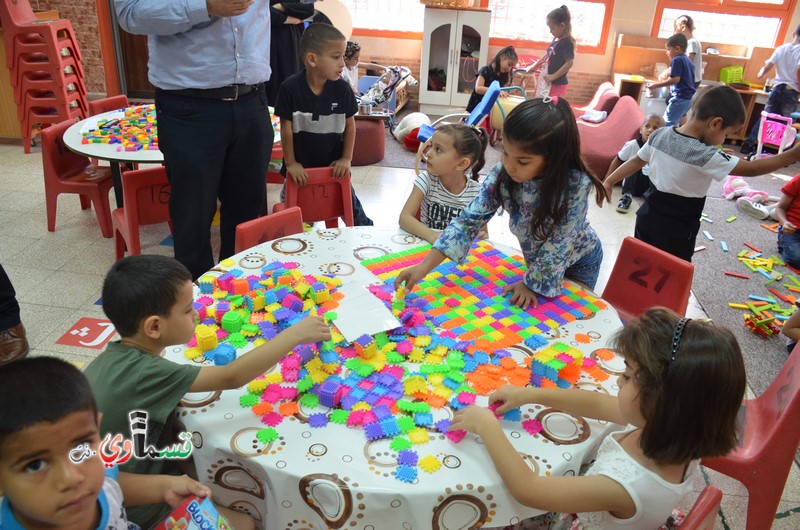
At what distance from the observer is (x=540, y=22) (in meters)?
7.37

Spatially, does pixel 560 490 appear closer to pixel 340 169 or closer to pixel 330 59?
pixel 340 169

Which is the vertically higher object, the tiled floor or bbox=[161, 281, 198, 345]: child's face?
bbox=[161, 281, 198, 345]: child's face

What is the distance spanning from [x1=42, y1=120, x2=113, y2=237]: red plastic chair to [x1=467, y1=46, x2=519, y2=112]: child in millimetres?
→ 3760

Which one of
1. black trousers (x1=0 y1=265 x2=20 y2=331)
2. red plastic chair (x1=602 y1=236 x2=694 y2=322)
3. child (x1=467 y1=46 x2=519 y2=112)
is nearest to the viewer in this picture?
red plastic chair (x1=602 y1=236 x2=694 y2=322)

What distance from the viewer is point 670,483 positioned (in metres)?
1.09

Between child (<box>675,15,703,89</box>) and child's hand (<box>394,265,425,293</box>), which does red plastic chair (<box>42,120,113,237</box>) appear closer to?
child's hand (<box>394,265,425,293</box>)

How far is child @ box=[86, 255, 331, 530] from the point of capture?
117 centimetres

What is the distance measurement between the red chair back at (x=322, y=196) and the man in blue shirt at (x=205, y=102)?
0.23 meters

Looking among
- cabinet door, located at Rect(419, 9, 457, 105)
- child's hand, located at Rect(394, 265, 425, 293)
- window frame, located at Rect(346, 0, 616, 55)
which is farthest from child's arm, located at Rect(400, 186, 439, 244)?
window frame, located at Rect(346, 0, 616, 55)

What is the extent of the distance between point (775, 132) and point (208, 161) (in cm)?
582

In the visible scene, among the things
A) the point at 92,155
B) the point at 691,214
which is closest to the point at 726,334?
the point at 691,214

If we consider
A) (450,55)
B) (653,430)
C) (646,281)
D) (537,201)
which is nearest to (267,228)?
(537,201)

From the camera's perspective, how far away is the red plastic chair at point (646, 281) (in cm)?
186

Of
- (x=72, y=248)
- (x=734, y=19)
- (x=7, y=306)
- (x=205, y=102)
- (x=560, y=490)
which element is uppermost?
(x=734, y=19)
